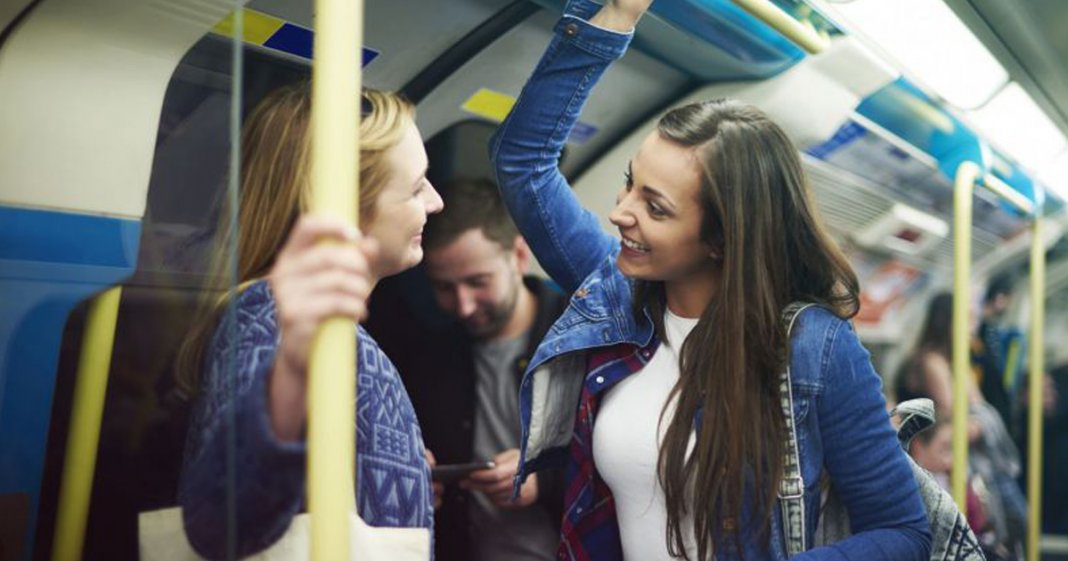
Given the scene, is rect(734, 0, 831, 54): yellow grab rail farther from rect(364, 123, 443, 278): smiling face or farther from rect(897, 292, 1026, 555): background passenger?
rect(897, 292, 1026, 555): background passenger

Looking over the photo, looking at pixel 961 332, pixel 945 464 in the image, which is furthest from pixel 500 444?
pixel 945 464

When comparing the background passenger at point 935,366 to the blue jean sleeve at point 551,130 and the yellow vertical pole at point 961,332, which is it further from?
the blue jean sleeve at point 551,130

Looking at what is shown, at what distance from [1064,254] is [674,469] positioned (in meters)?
4.99

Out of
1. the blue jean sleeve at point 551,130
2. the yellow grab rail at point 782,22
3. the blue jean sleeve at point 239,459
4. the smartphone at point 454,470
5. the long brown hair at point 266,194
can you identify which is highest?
the yellow grab rail at point 782,22

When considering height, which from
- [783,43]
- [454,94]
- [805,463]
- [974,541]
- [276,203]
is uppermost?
[783,43]

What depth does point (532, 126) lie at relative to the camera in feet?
4.88

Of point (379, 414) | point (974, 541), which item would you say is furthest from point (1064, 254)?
point (379, 414)

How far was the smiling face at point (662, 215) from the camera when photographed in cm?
142

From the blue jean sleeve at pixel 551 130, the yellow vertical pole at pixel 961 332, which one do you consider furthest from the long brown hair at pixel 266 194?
the yellow vertical pole at pixel 961 332

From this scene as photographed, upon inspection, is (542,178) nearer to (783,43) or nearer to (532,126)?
(532,126)

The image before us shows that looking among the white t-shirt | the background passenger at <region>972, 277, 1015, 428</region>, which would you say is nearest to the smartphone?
the white t-shirt

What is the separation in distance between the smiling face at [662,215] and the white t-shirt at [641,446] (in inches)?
5.8

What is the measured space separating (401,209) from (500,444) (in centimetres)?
95

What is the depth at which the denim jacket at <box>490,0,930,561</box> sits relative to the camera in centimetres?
140
